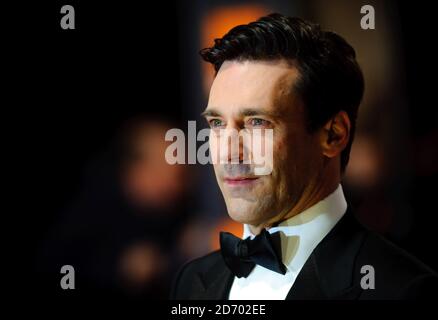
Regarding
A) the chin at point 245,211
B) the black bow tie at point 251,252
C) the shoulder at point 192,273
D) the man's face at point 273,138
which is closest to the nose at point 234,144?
the man's face at point 273,138

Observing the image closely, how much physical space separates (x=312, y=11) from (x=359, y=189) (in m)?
0.59

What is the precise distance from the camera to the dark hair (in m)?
1.68

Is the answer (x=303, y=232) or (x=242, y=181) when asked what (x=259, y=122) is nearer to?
(x=242, y=181)

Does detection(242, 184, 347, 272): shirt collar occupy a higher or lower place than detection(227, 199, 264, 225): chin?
lower

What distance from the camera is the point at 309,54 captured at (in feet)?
5.52

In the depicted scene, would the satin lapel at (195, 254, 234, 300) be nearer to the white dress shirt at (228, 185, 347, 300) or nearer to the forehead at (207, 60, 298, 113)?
the white dress shirt at (228, 185, 347, 300)

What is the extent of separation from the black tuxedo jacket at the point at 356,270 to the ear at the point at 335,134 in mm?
185

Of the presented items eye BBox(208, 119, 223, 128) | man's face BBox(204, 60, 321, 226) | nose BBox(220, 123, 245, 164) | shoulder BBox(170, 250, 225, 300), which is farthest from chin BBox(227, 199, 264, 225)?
shoulder BBox(170, 250, 225, 300)

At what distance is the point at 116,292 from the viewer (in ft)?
6.82

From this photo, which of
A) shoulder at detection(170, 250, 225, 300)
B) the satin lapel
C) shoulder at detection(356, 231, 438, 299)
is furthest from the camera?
shoulder at detection(170, 250, 225, 300)

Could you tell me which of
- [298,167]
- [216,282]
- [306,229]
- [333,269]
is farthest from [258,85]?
[216,282]

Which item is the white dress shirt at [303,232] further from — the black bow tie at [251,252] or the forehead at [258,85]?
the forehead at [258,85]

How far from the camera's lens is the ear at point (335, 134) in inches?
68.2

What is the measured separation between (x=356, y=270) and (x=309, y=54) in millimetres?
614
